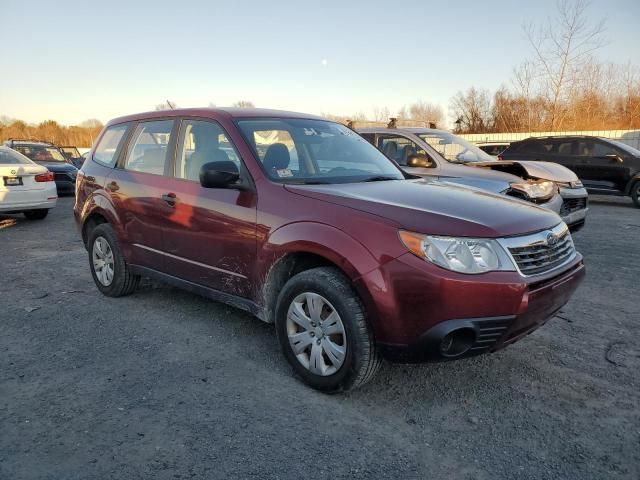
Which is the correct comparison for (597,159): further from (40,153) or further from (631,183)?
(40,153)

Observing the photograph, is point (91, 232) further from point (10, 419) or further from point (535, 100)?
point (535, 100)

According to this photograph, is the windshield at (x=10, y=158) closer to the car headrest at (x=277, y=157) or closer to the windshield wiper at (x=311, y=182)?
the car headrest at (x=277, y=157)

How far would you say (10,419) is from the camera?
277cm

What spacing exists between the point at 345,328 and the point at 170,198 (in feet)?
6.53

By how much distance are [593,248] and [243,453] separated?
6515 millimetres

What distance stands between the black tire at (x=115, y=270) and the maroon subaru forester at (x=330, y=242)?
0.09m

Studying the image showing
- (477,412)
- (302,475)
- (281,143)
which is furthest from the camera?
(281,143)

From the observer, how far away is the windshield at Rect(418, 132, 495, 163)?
7613 mm

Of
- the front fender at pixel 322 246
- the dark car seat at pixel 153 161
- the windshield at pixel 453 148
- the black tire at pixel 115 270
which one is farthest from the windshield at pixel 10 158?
the front fender at pixel 322 246

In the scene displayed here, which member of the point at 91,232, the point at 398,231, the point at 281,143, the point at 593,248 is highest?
the point at 281,143

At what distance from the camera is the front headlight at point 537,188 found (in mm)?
6500

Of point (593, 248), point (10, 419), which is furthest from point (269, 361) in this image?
point (593, 248)

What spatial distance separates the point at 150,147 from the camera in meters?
4.45

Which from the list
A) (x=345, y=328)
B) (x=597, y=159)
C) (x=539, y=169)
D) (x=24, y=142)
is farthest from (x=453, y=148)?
(x=24, y=142)
